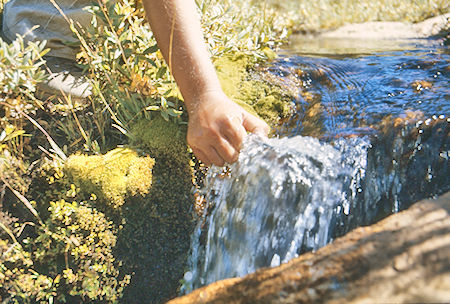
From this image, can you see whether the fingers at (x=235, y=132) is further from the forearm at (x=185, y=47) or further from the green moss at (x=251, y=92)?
the green moss at (x=251, y=92)

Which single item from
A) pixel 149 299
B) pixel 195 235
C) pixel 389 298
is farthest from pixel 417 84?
pixel 149 299

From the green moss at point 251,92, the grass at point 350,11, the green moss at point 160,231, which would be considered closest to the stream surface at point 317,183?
the green moss at point 160,231

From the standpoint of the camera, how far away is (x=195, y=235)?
8.71 feet

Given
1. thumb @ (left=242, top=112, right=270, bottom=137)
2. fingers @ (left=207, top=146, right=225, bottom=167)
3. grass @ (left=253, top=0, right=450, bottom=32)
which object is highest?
thumb @ (left=242, top=112, right=270, bottom=137)

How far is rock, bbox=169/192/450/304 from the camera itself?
4.73 feet

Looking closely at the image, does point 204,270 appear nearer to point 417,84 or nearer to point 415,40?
point 417,84

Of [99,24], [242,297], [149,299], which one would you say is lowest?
[149,299]

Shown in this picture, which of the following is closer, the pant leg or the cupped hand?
the cupped hand

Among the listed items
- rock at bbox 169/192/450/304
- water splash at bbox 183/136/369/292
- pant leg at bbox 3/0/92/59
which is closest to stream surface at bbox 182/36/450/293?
water splash at bbox 183/136/369/292

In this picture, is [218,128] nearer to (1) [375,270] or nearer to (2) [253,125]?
(2) [253,125]

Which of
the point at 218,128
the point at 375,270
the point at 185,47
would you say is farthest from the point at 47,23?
the point at 375,270

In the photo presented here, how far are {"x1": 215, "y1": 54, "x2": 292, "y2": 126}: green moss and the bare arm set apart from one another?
574 millimetres

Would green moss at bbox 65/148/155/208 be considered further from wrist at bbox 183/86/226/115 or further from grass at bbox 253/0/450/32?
grass at bbox 253/0/450/32

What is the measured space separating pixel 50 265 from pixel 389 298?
1.90 meters
